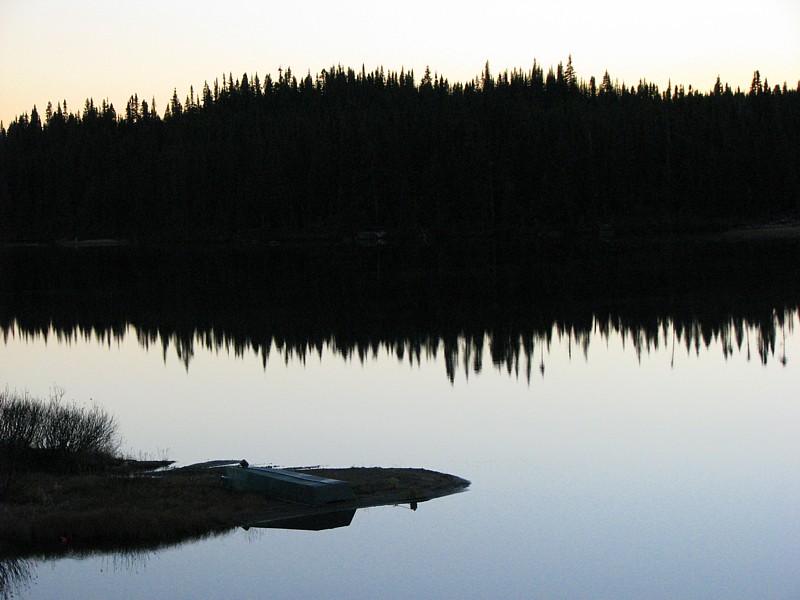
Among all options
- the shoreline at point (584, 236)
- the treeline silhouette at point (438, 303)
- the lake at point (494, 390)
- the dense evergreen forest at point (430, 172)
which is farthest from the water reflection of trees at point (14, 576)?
the dense evergreen forest at point (430, 172)

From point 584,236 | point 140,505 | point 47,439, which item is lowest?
point 140,505

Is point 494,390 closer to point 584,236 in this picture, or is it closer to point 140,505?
point 140,505

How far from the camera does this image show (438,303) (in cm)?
5516

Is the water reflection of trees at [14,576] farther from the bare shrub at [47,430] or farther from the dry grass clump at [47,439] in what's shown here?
the bare shrub at [47,430]

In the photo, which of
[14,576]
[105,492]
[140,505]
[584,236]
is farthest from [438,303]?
[584,236]

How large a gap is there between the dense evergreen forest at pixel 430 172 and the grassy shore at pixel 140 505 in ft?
293

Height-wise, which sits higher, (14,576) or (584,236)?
(584,236)

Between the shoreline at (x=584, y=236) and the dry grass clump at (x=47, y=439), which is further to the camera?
the shoreline at (x=584, y=236)

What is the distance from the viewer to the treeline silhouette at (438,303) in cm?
4203

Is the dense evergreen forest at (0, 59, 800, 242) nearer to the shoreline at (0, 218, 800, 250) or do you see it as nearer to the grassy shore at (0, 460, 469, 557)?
the shoreline at (0, 218, 800, 250)

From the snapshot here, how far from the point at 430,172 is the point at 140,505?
97409 millimetres

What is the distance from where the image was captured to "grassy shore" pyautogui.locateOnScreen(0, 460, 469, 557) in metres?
17.6

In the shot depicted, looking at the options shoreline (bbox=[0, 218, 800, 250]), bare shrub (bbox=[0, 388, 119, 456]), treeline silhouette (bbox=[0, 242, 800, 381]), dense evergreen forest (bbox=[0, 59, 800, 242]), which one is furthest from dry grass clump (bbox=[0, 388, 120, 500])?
dense evergreen forest (bbox=[0, 59, 800, 242])

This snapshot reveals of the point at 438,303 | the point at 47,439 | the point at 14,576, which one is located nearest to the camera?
the point at 14,576
